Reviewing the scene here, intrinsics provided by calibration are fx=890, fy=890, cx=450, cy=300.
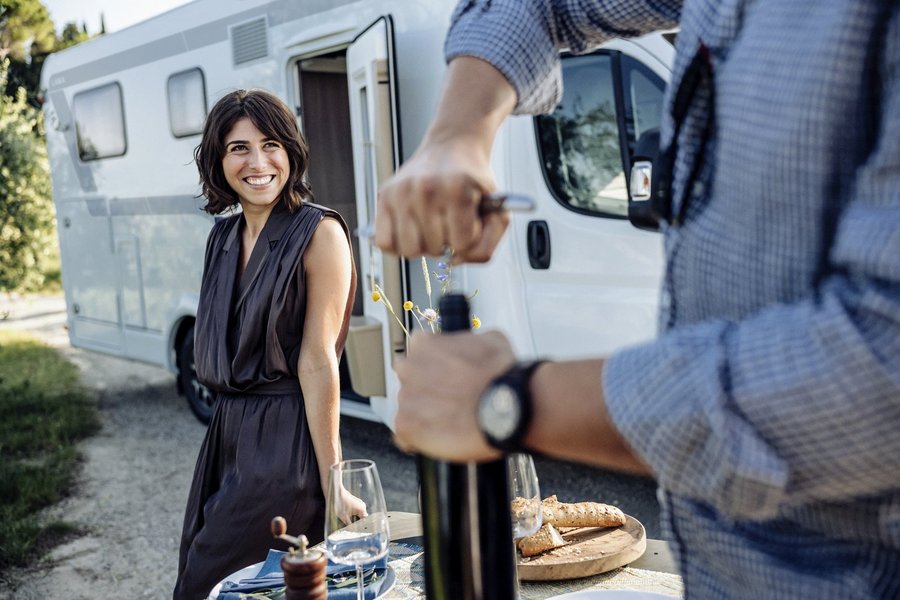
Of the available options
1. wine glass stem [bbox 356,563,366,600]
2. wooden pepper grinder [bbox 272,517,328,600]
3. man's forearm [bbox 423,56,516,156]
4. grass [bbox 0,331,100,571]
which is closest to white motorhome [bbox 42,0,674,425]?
grass [bbox 0,331,100,571]

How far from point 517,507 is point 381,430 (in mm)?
4864

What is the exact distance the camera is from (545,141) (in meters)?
4.35

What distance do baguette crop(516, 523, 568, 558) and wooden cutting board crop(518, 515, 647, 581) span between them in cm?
1

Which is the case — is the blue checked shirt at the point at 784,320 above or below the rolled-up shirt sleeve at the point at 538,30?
below

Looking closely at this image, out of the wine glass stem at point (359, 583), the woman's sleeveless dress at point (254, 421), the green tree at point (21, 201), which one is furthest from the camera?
the green tree at point (21, 201)

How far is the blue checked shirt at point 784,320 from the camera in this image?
652mm

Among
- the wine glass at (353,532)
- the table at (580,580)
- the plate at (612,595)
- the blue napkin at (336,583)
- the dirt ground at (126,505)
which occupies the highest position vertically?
the wine glass at (353,532)

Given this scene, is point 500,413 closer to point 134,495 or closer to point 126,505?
point 126,505

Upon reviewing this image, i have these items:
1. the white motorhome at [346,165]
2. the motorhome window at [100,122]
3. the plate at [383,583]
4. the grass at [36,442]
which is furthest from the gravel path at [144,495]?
the plate at [383,583]

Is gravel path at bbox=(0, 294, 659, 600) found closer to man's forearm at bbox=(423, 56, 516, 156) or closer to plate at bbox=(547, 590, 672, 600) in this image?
plate at bbox=(547, 590, 672, 600)

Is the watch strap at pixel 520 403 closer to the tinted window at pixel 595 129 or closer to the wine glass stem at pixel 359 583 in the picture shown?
the wine glass stem at pixel 359 583

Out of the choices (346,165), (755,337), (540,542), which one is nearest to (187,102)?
(346,165)

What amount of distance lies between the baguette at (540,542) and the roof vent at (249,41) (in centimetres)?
464

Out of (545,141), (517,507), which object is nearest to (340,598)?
(517,507)
